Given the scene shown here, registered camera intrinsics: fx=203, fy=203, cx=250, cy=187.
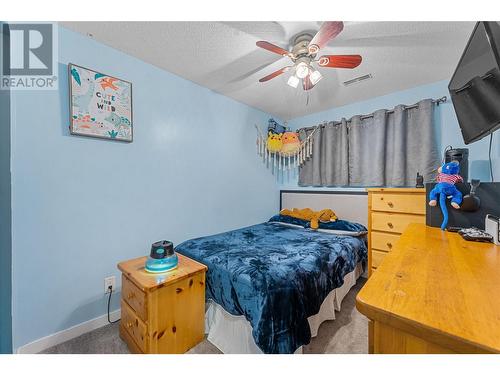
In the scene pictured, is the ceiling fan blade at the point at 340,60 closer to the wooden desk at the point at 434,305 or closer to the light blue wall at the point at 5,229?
the wooden desk at the point at 434,305

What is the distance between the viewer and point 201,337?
1.45 metres

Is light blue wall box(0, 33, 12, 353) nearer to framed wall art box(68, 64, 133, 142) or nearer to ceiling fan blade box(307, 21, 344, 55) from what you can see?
framed wall art box(68, 64, 133, 142)

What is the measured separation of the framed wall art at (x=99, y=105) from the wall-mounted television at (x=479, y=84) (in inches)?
89.1

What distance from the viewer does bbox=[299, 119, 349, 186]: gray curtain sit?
2.76 meters

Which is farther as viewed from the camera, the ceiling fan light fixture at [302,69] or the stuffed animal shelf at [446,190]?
the ceiling fan light fixture at [302,69]

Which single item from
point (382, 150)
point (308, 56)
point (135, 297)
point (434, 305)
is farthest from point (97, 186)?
point (382, 150)

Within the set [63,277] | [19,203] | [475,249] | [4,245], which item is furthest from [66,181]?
[475,249]

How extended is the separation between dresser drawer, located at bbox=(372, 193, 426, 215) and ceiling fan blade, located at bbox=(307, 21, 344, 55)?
148 cm

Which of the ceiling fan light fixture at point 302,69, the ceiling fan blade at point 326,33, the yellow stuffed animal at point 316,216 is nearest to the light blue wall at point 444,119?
the yellow stuffed animal at point 316,216

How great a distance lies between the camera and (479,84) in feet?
3.62

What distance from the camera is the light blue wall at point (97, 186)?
134 cm

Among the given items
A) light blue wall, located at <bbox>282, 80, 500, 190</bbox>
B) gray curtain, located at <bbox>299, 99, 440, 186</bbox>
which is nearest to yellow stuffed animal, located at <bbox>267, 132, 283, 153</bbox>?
gray curtain, located at <bbox>299, 99, 440, 186</bbox>
